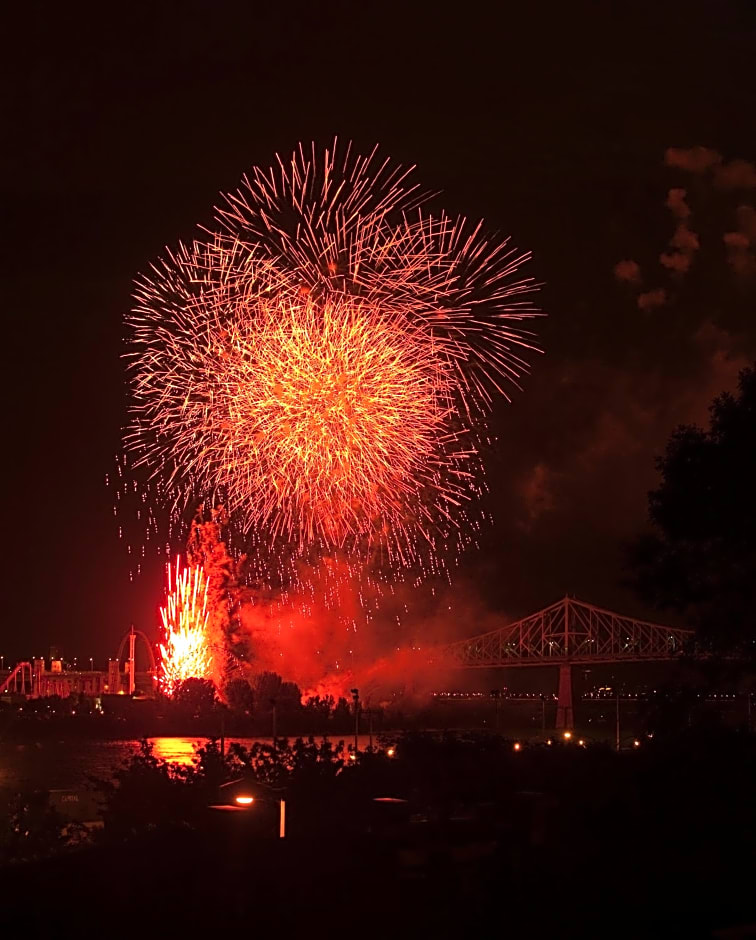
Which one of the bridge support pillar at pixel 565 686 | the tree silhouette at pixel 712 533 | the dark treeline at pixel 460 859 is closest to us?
the dark treeline at pixel 460 859

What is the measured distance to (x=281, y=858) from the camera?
12422mm

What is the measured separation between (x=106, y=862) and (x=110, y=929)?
127 cm

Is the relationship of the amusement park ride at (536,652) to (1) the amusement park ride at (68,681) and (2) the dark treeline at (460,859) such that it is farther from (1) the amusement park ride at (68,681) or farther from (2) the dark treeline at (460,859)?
(2) the dark treeline at (460,859)

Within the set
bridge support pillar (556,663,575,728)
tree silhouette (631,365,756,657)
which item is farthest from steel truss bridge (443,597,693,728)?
tree silhouette (631,365,756,657)

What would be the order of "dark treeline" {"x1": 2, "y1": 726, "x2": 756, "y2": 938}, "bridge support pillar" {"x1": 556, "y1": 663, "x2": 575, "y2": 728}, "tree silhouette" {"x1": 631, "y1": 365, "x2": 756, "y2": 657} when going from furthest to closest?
"bridge support pillar" {"x1": 556, "y1": 663, "x2": 575, "y2": 728}
"tree silhouette" {"x1": 631, "y1": 365, "x2": 756, "y2": 657}
"dark treeline" {"x1": 2, "y1": 726, "x2": 756, "y2": 938}

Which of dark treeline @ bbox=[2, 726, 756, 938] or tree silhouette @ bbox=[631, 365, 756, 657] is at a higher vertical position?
tree silhouette @ bbox=[631, 365, 756, 657]

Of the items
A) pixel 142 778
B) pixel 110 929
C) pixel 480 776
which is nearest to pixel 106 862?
pixel 110 929

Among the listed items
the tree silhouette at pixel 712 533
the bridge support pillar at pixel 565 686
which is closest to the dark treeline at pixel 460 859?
the tree silhouette at pixel 712 533

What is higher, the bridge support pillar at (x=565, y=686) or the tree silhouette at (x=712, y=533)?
the tree silhouette at (x=712, y=533)

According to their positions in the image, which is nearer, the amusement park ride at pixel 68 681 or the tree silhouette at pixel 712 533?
the tree silhouette at pixel 712 533

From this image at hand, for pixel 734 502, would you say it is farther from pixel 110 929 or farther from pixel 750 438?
pixel 110 929

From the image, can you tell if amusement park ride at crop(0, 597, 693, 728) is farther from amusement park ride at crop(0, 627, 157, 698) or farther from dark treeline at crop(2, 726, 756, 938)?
dark treeline at crop(2, 726, 756, 938)

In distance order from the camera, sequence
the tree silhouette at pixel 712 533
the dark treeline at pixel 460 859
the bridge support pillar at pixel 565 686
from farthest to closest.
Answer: the bridge support pillar at pixel 565 686
the tree silhouette at pixel 712 533
the dark treeline at pixel 460 859

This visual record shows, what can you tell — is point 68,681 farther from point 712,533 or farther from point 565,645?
point 712,533
